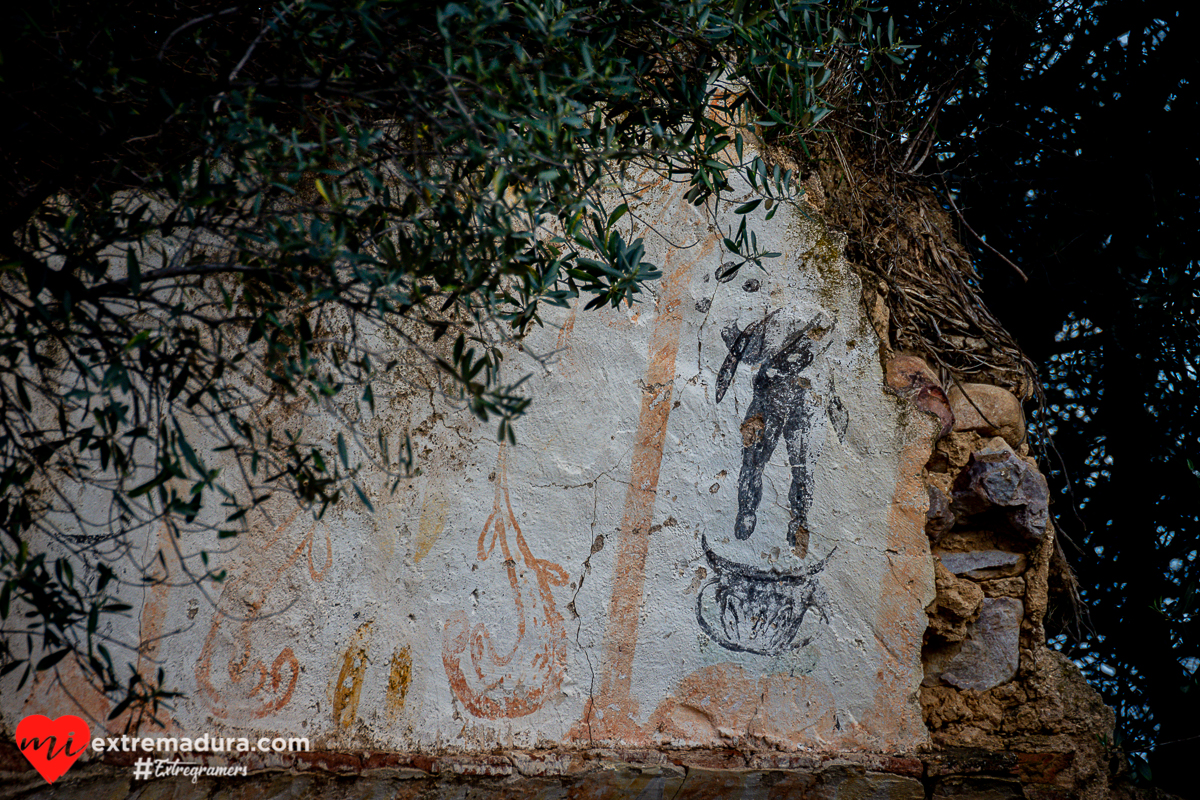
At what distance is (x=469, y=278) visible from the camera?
6.40 ft

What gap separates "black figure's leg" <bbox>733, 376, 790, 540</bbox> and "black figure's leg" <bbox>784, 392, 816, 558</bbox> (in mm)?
49

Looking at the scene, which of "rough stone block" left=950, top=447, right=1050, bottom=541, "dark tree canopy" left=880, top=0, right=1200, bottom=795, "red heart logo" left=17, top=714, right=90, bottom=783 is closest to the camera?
"red heart logo" left=17, top=714, right=90, bottom=783

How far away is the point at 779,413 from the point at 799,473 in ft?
0.84

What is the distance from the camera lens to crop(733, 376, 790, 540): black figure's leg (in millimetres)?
3039

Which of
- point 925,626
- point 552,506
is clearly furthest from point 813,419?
point 552,506

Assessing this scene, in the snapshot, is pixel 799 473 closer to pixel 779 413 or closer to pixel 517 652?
pixel 779 413

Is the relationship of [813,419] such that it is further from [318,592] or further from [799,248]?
[318,592]

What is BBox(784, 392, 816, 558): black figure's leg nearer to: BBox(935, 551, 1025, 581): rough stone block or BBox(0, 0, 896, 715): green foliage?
BBox(935, 551, 1025, 581): rough stone block

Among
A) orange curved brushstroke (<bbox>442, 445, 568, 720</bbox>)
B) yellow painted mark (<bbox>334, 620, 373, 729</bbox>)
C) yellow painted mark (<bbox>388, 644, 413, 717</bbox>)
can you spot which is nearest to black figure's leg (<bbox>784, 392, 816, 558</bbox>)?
orange curved brushstroke (<bbox>442, 445, 568, 720</bbox>)

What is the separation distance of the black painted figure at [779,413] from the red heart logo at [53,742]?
2.59m

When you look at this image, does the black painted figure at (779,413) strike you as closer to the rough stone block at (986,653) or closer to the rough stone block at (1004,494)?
the rough stone block at (1004,494)

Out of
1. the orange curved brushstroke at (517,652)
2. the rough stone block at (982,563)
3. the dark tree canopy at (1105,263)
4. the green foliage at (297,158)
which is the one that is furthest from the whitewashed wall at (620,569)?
the dark tree canopy at (1105,263)

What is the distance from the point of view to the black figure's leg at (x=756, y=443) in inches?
120

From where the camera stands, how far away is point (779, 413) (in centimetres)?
312
